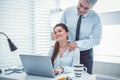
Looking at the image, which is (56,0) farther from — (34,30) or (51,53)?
(51,53)

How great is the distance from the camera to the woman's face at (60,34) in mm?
2377

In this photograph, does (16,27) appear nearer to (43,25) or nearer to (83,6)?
(43,25)

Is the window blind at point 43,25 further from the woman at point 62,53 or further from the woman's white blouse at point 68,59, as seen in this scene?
the woman's white blouse at point 68,59

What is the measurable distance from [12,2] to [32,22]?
55 centimetres

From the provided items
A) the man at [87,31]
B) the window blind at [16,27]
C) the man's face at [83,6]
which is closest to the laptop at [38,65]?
the man at [87,31]

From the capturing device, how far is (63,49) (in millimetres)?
2369

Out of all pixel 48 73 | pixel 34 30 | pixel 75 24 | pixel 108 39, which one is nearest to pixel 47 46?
pixel 34 30

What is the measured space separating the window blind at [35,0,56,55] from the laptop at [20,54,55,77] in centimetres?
215

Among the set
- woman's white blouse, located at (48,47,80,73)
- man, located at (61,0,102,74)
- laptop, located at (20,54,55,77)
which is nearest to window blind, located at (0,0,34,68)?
man, located at (61,0,102,74)

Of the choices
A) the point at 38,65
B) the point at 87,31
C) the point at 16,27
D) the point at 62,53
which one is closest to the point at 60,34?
the point at 62,53

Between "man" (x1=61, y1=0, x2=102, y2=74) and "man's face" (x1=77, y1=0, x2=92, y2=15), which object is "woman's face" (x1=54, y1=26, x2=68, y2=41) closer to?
"man" (x1=61, y1=0, x2=102, y2=74)

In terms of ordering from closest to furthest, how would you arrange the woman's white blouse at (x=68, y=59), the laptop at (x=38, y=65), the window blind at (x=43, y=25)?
the laptop at (x=38, y=65)
the woman's white blouse at (x=68, y=59)
the window blind at (x=43, y=25)

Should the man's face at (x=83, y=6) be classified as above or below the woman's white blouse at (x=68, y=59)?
above

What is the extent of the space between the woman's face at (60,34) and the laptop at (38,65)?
2.13ft
